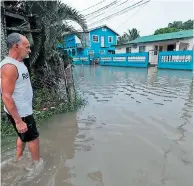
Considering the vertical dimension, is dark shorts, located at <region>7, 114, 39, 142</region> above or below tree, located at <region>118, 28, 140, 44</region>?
below

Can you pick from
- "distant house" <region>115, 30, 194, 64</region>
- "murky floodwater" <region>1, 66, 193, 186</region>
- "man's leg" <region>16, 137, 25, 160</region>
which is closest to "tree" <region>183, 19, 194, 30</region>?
"distant house" <region>115, 30, 194, 64</region>

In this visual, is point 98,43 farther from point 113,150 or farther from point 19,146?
point 19,146

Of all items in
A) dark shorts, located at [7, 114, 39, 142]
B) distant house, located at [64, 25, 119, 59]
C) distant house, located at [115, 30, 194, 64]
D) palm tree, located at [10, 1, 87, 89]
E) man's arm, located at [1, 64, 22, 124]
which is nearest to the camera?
man's arm, located at [1, 64, 22, 124]

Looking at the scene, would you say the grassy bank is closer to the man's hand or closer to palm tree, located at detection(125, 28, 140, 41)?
the man's hand

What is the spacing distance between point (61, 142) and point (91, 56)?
78.2ft

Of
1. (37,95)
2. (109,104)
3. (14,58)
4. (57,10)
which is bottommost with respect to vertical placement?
(109,104)

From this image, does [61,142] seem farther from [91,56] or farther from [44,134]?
[91,56]

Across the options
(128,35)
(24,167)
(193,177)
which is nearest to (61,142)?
(24,167)

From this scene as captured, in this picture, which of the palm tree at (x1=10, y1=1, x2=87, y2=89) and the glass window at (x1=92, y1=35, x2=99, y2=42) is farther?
the glass window at (x1=92, y1=35, x2=99, y2=42)

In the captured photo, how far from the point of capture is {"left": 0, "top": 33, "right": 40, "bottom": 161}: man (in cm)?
204

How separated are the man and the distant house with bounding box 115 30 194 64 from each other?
18774mm

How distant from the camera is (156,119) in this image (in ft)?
14.5

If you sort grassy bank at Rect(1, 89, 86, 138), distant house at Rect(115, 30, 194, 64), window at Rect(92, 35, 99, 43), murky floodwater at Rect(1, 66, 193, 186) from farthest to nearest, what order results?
window at Rect(92, 35, 99, 43) < distant house at Rect(115, 30, 194, 64) < grassy bank at Rect(1, 89, 86, 138) < murky floodwater at Rect(1, 66, 193, 186)

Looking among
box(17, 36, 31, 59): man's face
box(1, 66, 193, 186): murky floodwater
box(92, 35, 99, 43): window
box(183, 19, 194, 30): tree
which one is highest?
box(183, 19, 194, 30): tree
